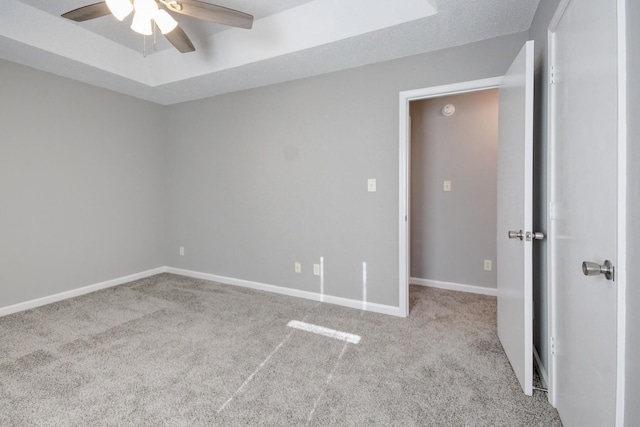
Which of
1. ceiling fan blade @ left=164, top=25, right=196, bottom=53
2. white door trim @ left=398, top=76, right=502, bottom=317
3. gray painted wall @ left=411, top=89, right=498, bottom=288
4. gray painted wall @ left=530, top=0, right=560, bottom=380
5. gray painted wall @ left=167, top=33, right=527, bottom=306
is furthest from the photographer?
gray painted wall @ left=411, top=89, right=498, bottom=288

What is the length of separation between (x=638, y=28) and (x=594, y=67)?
298 mm

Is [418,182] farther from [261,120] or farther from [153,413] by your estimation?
[153,413]

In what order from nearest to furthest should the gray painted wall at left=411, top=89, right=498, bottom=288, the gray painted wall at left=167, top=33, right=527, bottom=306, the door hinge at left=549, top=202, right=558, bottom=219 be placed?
the door hinge at left=549, top=202, right=558, bottom=219
the gray painted wall at left=167, top=33, right=527, bottom=306
the gray painted wall at left=411, top=89, right=498, bottom=288

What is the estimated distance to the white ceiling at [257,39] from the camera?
2170mm

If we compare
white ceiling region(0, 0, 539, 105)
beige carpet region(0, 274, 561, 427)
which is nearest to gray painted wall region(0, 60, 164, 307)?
white ceiling region(0, 0, 539, 105)

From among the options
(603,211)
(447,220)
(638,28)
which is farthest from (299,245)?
(638,28)

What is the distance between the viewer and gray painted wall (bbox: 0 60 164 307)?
2.84m

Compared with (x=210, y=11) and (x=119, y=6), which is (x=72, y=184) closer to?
(x=119, y=6)

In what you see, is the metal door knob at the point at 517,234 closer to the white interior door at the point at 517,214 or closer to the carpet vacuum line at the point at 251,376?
the white interior door at the point at 517,214

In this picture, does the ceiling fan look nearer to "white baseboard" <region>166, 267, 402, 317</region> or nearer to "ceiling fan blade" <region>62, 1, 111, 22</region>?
"ceiling fan blade" <region>62, 1, 111, 22</region>

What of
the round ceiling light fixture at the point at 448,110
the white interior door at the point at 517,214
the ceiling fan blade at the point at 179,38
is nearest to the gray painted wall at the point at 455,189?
the round ceiling light fixture at the point at 448,110

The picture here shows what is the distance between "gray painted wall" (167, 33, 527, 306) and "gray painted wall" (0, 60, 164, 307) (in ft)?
1.23

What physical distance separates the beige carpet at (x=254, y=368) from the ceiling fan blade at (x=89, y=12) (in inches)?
86.0

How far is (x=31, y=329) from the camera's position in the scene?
2510 mm
